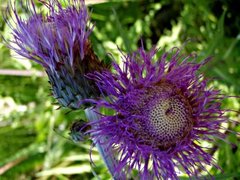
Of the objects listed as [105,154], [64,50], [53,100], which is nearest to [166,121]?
[105,154]

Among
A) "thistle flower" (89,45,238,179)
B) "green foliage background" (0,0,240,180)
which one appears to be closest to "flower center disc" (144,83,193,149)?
"thistle flower" (89,45,238,179)

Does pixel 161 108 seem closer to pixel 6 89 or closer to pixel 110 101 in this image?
pixel 110 101

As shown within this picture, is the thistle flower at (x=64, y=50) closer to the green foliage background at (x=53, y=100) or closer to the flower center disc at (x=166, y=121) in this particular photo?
the flower center disc at (x=166, y=121)

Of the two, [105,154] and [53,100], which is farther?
[53,100]

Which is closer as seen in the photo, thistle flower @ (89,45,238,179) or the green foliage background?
thistle flower @ (89,45,238,179)

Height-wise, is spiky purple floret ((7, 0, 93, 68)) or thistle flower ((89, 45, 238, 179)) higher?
spiky purple floret ((7, 0, 93, 68))

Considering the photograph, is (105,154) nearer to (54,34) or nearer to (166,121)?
(166,121)

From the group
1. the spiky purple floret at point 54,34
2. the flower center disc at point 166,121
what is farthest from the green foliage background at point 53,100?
the flower center disc at point 166,121

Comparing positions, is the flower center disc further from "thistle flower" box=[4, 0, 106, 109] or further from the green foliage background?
the green foliage background
